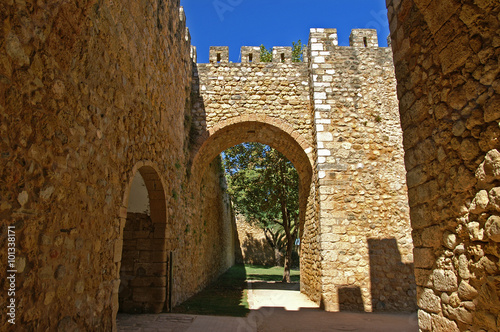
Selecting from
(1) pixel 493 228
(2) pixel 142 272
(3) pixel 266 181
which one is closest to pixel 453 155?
(1) pixel 493 228

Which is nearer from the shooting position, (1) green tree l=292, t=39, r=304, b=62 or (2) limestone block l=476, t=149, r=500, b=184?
(2) limestone block l=476, t=149, r=500, b=184

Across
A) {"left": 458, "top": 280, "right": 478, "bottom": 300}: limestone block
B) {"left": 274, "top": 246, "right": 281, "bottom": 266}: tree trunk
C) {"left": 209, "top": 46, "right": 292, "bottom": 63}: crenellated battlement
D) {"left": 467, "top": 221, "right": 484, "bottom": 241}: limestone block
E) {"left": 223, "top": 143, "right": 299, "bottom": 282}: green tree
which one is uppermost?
{"left": 209, "top": 46, "right": 292, "bottom": 63}: crenellated battlement

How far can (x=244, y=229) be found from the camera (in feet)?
84.9

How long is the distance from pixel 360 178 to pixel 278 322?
3.86 metres

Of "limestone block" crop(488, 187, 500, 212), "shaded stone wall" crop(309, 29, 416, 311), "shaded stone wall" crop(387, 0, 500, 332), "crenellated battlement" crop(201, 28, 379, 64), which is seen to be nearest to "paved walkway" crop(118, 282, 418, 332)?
"shaded stone wall" crop(309, 29, 416, 311)

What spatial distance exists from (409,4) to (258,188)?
1102 centimetres

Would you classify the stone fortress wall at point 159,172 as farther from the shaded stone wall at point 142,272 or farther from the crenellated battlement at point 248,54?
the crenellated battlement at point 248,54

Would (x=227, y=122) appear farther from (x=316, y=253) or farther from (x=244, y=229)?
(x=244, y=229)

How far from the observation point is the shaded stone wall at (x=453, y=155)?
6.89ft

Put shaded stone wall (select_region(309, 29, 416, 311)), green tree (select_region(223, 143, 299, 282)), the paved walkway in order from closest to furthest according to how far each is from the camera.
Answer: the paved walkway < shaded stone wall (select_region(309, 29, 416, 311)) < green tree (select_region(223, 143, 299, 282))

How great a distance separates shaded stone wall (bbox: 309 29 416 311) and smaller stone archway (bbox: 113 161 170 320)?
11.5ft

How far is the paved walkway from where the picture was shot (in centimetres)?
498

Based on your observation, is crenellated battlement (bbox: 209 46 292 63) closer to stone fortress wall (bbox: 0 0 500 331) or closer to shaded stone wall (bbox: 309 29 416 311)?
shaded stone wall (bbox: 309 29 416 311)

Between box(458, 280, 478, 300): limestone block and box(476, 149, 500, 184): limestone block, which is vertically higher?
box(476, 149, 500, 184): limestone block
